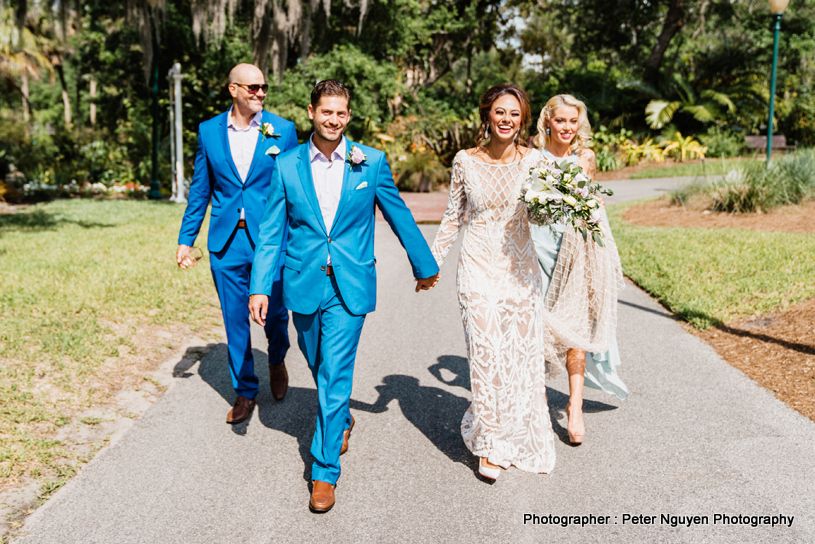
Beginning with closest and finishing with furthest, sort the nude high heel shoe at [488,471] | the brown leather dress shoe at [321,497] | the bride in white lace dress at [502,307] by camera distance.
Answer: the brown leather dress shoe at [321,497] → the nude high heel shoe at [488,471] → the bride in white lace dress at [502,307]

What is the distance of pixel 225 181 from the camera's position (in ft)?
15.0

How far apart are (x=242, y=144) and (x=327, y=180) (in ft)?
3.86

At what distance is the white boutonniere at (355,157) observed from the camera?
3.65 metres

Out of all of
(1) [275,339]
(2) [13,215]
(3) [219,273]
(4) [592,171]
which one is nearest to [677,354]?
(4) [592,171]

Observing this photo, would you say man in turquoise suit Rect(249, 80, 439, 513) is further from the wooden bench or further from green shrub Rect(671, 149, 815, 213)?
the wooden bench

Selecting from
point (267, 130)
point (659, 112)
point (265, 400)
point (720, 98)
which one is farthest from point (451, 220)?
point (720, 98)

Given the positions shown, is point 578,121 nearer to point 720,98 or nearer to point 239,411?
point 239,411

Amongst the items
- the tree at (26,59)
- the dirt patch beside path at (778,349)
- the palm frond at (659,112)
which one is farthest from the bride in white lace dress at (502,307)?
the tree at (26,59)

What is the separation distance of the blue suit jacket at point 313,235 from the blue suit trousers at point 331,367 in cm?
7

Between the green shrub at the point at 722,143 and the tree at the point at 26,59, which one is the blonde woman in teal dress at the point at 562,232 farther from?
the tree at the point at 26,59

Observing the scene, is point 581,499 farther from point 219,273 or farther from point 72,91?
point 72,91

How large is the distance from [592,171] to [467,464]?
2.10m

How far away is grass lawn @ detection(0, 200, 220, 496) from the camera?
450 centimetres

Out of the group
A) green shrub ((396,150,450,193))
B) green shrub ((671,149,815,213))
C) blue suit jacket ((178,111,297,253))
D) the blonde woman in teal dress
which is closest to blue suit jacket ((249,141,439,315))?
blue suit jacket ((178,111,297,253))
